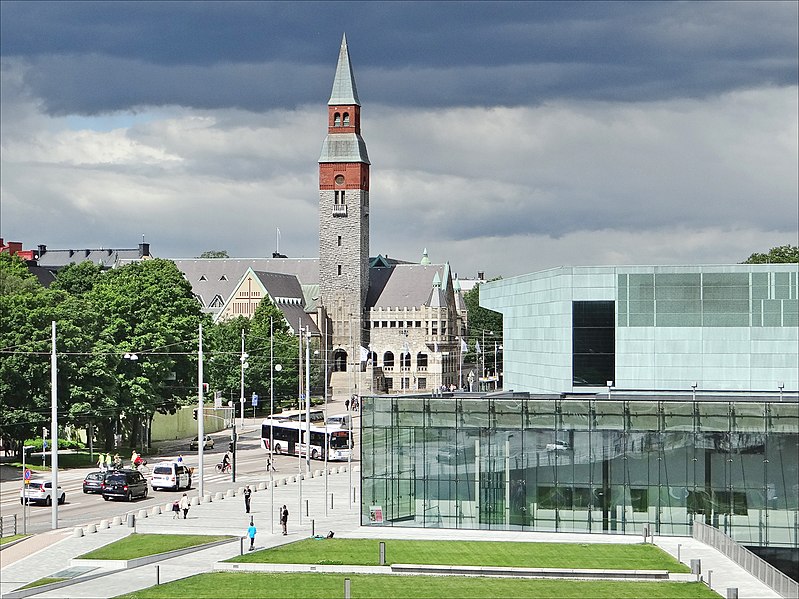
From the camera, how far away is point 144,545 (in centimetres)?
5744

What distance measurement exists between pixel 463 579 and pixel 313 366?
125m

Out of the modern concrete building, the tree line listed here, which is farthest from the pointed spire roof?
the modern concrete building

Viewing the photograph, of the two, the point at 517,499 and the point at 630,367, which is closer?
the point at 517,499

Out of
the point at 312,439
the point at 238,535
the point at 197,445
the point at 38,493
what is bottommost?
the point at 238,535

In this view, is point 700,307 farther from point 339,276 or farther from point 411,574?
point 339,276

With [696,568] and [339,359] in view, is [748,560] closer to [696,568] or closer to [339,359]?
[696,568]

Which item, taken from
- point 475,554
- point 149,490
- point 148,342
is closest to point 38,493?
point 149,490

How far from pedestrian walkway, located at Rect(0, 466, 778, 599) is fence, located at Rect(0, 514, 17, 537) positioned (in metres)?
1.93

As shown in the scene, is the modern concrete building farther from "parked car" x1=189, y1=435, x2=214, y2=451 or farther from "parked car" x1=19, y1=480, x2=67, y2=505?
"parked car" x1=189, y1=435, x2=214, y2=451

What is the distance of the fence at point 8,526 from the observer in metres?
61.6

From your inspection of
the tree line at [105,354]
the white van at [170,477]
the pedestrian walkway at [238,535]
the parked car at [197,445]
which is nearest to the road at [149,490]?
the white van at [170,477]

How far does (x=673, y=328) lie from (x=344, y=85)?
115551mm

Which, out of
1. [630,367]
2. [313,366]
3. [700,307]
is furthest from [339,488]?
[313,366]

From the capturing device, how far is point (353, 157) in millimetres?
185875
